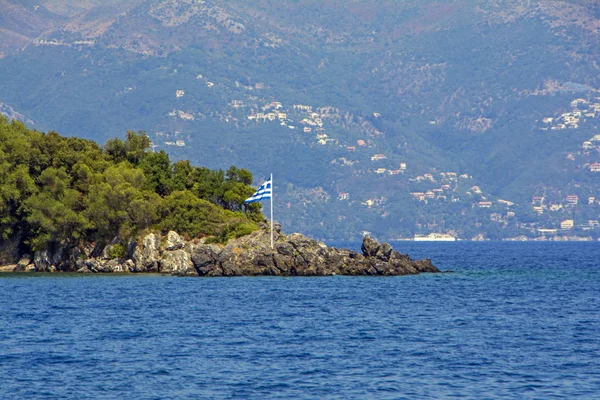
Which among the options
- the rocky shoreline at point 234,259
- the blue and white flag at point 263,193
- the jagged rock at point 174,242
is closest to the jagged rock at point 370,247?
the rocky shoreline at point 234,259

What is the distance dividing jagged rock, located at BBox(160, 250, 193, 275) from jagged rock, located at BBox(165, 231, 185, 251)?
0.48 metres

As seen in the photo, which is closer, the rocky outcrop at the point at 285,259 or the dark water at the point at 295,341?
the dark water at the point at 295,341

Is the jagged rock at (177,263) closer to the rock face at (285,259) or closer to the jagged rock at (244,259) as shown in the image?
the jagged rock at (244,259)

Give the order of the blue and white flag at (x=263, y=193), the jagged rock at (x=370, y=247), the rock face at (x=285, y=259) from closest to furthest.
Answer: the rock face at (x=285, y=259) < the blue and white flag at (x=263, y=193) < the jagged rock at (x=370, y=247)

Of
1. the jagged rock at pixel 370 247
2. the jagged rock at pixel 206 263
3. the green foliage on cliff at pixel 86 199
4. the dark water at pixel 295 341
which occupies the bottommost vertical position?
the dark water at pixel 295 341

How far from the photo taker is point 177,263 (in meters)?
102

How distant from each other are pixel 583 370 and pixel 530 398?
21.4ft

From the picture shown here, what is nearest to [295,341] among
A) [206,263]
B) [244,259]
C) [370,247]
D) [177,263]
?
[244,259]

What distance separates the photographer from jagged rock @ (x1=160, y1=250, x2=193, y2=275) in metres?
101

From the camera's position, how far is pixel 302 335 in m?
57.1

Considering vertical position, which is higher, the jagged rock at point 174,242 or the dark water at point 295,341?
the jagged rock at point 174,242

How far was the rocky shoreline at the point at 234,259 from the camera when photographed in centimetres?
9944

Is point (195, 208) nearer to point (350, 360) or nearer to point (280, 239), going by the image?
point (280, 239)

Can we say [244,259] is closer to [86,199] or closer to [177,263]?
[177,263]
